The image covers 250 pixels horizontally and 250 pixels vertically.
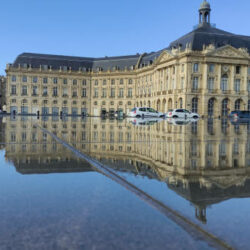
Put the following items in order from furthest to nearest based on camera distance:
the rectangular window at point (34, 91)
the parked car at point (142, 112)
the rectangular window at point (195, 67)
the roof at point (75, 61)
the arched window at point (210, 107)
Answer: the roof at point (75, 61) < the rectangular window at point (34, 91) < the arched window at point (210, 107) < the rectangular window at point (195, 67) < the parked car at point (142, 112)

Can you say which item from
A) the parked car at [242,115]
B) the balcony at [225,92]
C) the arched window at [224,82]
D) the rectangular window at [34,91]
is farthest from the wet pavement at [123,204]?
the rectangular window at [34,91]

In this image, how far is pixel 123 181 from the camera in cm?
413

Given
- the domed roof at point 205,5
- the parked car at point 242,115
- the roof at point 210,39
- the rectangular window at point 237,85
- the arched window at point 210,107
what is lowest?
the parked car at point 242,115

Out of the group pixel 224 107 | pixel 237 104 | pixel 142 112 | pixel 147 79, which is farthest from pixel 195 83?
pixel 147 79

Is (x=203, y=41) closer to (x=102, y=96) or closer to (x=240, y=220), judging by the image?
(x=102, y=96)

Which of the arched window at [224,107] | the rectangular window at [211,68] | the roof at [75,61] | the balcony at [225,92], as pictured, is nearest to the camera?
the rectangular window at [211,68]

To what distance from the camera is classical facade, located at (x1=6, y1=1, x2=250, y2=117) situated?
56562mm

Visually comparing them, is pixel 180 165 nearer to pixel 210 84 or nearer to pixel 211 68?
pixel 210 84

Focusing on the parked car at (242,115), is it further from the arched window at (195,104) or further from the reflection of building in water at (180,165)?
the reflection of building in water at (180,165)

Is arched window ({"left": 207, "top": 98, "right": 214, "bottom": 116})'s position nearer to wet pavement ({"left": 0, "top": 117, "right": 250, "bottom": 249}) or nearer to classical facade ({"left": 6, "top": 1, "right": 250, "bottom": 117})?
classical facade ({"left": 6, "top": 1, "right": 250, "bottom": 117})

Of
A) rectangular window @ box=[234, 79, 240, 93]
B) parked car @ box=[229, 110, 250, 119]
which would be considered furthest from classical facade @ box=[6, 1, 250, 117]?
parked car @ box=[229, 110, 250, 119]

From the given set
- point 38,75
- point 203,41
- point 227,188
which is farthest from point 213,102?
point 227,188

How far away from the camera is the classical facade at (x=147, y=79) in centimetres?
5656

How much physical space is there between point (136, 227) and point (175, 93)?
188ft
